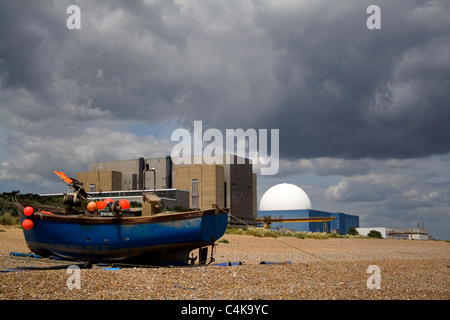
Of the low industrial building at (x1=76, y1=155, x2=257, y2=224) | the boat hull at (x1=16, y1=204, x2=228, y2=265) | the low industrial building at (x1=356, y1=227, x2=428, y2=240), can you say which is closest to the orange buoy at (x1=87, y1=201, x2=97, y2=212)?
the boat hull at (x1=16, y1=204, x2=228, y2=265)

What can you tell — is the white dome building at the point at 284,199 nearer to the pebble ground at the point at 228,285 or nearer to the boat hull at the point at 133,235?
the boat hull at the point at 133,235

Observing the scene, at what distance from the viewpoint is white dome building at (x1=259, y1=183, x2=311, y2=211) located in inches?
3506

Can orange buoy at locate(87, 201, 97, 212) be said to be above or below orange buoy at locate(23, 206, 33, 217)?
above

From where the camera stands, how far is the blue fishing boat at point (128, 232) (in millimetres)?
13336

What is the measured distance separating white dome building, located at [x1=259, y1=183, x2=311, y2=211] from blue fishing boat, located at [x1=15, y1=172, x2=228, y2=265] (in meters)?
75.4

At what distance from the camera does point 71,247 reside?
14180mm

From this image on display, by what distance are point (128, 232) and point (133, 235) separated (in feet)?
0.51

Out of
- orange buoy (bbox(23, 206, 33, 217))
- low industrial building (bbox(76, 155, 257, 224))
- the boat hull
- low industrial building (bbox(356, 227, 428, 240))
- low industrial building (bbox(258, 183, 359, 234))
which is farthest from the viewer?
low industrial building (bbox(258, 183, 359, 234))

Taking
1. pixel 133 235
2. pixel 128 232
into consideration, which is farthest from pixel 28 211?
pixel 133 235

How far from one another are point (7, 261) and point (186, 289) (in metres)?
7.50

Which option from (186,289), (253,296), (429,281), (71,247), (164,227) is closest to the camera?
(253,296)

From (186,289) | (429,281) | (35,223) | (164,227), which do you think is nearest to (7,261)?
(35,223)

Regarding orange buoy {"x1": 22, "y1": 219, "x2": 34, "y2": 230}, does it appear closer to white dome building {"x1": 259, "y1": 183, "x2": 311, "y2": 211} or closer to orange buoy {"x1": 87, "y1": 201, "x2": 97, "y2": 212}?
orange buoy {"x1": 87, "y1": 201, "x2": 97, "y2": 212}
